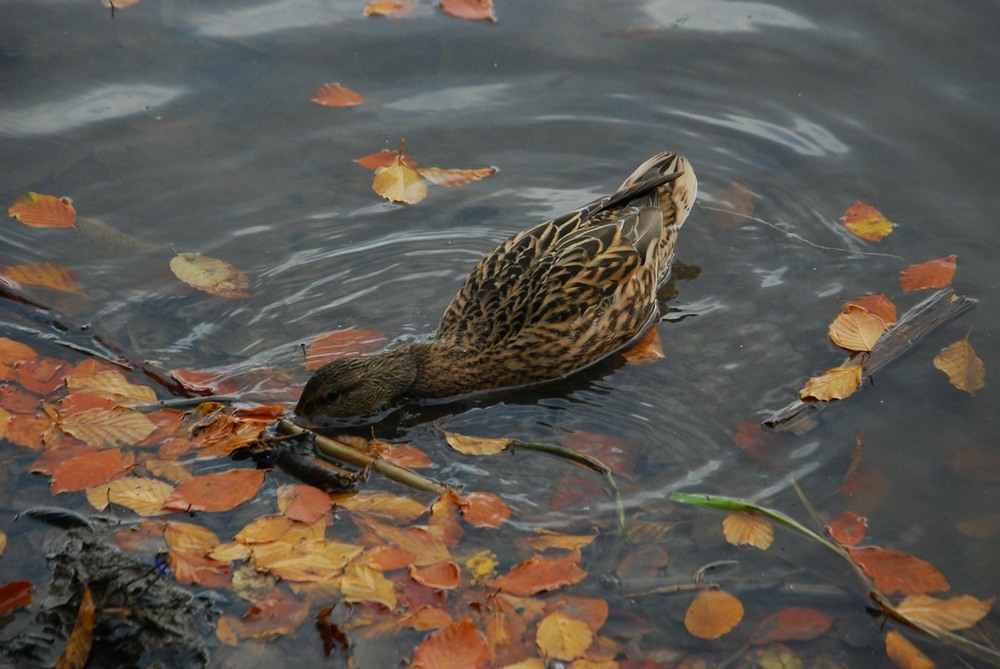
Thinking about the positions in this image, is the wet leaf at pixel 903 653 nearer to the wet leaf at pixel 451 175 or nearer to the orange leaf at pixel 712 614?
the orange leaf at pixel 712 614

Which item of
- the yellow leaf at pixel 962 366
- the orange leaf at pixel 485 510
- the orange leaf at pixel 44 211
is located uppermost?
the orange leaf at pixel 44 211

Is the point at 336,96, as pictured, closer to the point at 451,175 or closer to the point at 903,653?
the point at 451,175

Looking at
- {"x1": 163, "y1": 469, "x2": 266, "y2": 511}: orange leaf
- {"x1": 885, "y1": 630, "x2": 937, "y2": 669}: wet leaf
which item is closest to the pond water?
{"x1": 885, "y1": 630, "x2": 937, "y2": 669}: wet leaf

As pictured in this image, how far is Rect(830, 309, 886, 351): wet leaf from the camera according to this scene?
715 centimetres

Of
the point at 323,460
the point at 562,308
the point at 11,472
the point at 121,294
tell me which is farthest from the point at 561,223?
the point at 11,472

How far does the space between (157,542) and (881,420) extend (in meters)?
4.29

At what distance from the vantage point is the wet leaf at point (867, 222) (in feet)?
26.7

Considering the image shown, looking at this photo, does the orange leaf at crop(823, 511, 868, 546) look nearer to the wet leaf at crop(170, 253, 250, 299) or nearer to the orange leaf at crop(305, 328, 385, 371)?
the orange leaf at crop(305, 328, 385, 371)

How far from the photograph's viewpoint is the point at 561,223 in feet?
24.7

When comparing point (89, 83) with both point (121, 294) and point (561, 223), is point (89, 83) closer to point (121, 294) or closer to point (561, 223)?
point (121, 294)

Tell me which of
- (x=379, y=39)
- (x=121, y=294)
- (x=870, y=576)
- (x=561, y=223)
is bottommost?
(x=870, y=576)

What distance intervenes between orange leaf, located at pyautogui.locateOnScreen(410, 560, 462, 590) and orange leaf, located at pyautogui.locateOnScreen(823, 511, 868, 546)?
206cm

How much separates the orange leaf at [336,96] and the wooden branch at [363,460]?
12.6 feet

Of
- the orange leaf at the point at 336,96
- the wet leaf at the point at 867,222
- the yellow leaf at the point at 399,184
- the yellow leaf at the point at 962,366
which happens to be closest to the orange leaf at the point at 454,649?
the yellow leaf at the point at 962,366
